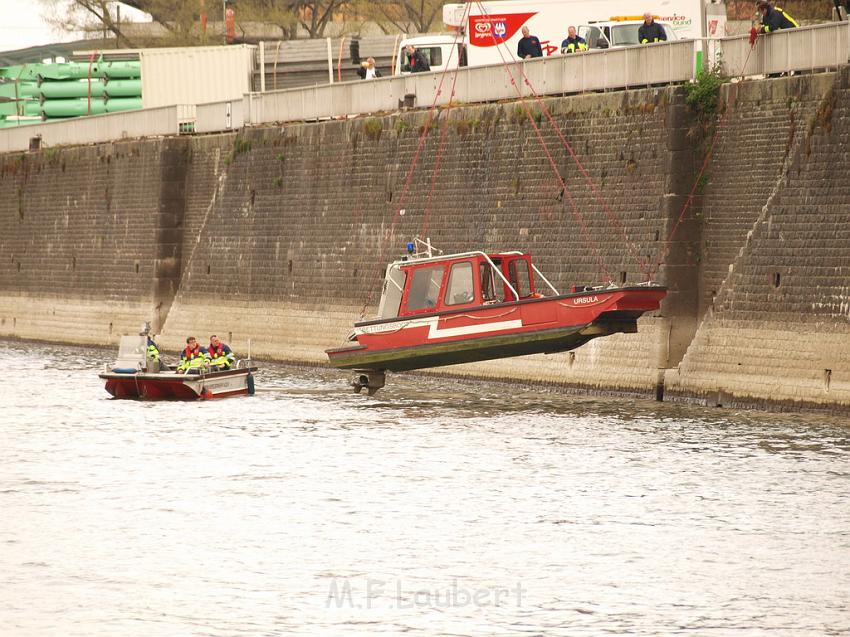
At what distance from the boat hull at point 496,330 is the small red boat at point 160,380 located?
124 inches

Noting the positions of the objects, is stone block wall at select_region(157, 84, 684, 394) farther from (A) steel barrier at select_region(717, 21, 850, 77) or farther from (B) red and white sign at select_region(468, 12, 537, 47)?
(B) red and white sign at select_region(468, 12, 537, 47)

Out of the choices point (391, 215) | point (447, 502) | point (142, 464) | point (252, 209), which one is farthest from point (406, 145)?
point (447, 502)

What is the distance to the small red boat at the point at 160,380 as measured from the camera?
1312 inches

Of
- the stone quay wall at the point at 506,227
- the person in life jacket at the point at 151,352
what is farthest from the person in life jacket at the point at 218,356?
the stone quay wall at the point at 506,227

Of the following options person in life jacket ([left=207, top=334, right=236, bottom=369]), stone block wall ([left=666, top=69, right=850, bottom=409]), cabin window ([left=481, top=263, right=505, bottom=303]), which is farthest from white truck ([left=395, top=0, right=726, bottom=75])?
cabin window ([left=481, top=263, right=505, bottom=303])

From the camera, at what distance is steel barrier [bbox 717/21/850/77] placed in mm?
28031

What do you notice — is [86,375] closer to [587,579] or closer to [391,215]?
[391,215]

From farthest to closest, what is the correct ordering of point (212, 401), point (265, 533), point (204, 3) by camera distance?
point (204, 3)
point (212, 401)
point (265, 533)

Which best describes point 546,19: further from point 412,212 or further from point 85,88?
point 85,88

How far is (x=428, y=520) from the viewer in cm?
2130

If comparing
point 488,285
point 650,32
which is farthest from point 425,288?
point 650,32

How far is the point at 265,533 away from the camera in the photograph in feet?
68.0

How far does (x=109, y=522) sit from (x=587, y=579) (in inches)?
251

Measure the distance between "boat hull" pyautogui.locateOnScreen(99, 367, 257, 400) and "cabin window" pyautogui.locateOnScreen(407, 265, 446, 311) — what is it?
4.74 metres
